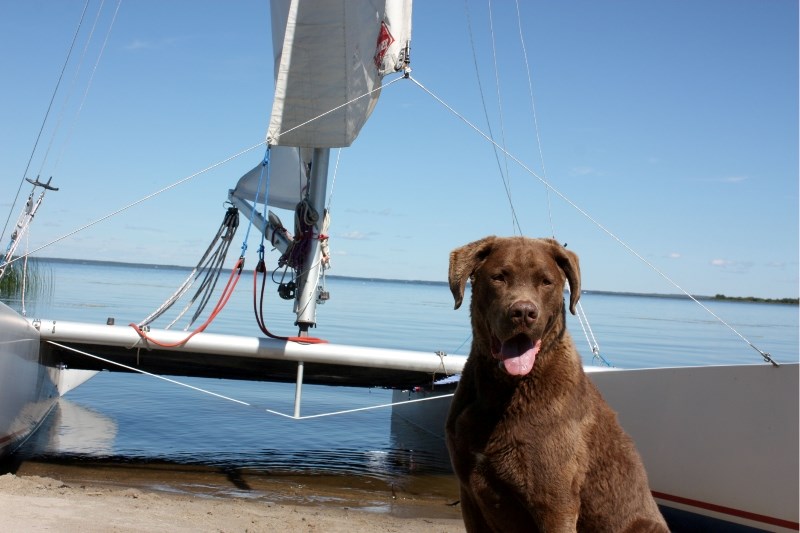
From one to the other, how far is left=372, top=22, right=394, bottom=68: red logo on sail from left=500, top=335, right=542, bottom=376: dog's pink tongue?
6.34 metres

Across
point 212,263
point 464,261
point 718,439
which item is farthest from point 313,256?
point 464,261

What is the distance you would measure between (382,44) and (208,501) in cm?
484

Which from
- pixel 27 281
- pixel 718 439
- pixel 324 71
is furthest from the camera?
pixel 27 281

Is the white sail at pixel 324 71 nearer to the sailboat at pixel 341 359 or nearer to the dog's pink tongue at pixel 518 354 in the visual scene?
the sailboat at pixel 341 359

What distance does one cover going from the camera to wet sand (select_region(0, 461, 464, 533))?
5.50 m

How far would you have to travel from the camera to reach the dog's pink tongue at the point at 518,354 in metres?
2.85

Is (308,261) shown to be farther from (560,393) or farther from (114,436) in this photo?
(560,393)

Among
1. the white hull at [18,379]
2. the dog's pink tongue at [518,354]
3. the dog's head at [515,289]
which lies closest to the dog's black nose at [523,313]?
the dog's head at [515,289]

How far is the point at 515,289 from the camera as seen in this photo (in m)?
2.84

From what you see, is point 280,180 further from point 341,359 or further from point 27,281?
point 27,281

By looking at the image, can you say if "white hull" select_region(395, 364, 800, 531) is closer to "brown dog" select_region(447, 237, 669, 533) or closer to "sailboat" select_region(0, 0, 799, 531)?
"sailboat" select_region(0, 0, 799, 531)

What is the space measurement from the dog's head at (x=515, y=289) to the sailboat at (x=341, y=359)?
2.68 metres

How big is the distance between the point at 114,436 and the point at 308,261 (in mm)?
3572

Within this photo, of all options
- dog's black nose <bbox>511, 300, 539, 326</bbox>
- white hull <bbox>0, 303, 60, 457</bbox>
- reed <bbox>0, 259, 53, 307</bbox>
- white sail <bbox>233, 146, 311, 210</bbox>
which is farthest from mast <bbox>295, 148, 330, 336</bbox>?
reed <bbox>0, 259, 53, 307</bbox>
